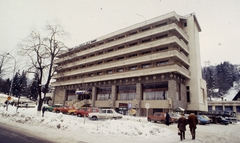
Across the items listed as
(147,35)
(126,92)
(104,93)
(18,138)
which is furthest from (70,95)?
(18,138)

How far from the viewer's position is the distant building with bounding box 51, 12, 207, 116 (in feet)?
106

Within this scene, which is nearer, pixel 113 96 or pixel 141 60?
pixel 141 60

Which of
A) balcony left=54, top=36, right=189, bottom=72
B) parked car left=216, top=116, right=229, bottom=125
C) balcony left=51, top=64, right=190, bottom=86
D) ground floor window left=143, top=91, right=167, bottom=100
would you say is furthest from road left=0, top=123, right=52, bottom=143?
parked car left=216, top=116, right=229, bottom=125

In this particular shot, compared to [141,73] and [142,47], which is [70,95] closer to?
[141,73]

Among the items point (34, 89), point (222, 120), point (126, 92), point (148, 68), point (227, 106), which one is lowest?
point (222, 120)

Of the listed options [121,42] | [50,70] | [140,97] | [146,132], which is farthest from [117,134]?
[121,42]

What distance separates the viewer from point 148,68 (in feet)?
111

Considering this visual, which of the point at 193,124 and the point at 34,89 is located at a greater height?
the point at 34,89

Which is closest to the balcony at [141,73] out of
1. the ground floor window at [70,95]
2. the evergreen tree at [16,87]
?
the ground floor window at [70,95]

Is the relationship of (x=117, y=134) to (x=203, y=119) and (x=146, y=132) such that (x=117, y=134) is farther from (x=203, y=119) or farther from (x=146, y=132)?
(x=203, y=119)

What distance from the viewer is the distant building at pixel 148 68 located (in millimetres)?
32281

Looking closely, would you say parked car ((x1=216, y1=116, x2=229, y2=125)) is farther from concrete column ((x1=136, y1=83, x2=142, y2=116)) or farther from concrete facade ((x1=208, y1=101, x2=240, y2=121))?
concrete facade ((x1=208, y1=101, x2=240, y2=121))

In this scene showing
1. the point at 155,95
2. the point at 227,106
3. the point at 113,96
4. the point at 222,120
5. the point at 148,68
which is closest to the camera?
the point at 222,120

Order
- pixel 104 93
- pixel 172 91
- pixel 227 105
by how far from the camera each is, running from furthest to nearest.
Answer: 1. pixel 227 105
2. pixel 104 93
3. pixel 172 91
